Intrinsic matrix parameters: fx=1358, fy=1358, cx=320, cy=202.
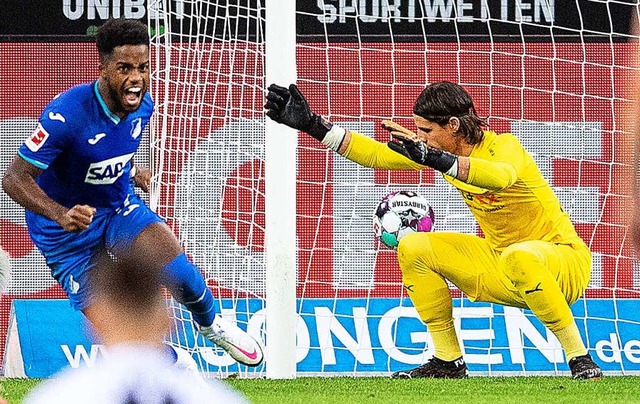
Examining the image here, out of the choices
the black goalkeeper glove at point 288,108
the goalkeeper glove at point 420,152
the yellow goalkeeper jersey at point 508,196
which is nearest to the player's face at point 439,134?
the yellow goalkeeper jersey at point 508,196

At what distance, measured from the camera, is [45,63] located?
830cm

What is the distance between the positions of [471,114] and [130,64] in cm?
180

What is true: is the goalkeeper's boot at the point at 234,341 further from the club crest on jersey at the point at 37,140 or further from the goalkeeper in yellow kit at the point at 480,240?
the club crest on jersey at the point at 37,140

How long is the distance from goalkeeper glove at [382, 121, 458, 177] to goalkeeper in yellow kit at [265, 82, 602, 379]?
17 centimetres

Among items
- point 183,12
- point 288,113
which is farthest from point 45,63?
point 288,113

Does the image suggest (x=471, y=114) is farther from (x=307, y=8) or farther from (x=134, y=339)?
(x=134, y=339)

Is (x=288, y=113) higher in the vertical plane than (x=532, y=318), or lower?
higher

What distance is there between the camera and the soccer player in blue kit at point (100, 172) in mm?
5406

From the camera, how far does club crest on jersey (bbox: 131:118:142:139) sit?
5703 millimetres

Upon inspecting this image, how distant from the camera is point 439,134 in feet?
21.3

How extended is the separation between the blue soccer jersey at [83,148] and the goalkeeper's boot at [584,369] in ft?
7.36

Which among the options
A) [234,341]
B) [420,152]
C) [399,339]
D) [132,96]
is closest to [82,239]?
[132,96]

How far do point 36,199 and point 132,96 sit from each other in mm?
616

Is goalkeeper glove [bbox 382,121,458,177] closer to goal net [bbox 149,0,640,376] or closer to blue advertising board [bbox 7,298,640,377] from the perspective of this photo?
goal net [bbox 149,0,640,376]
